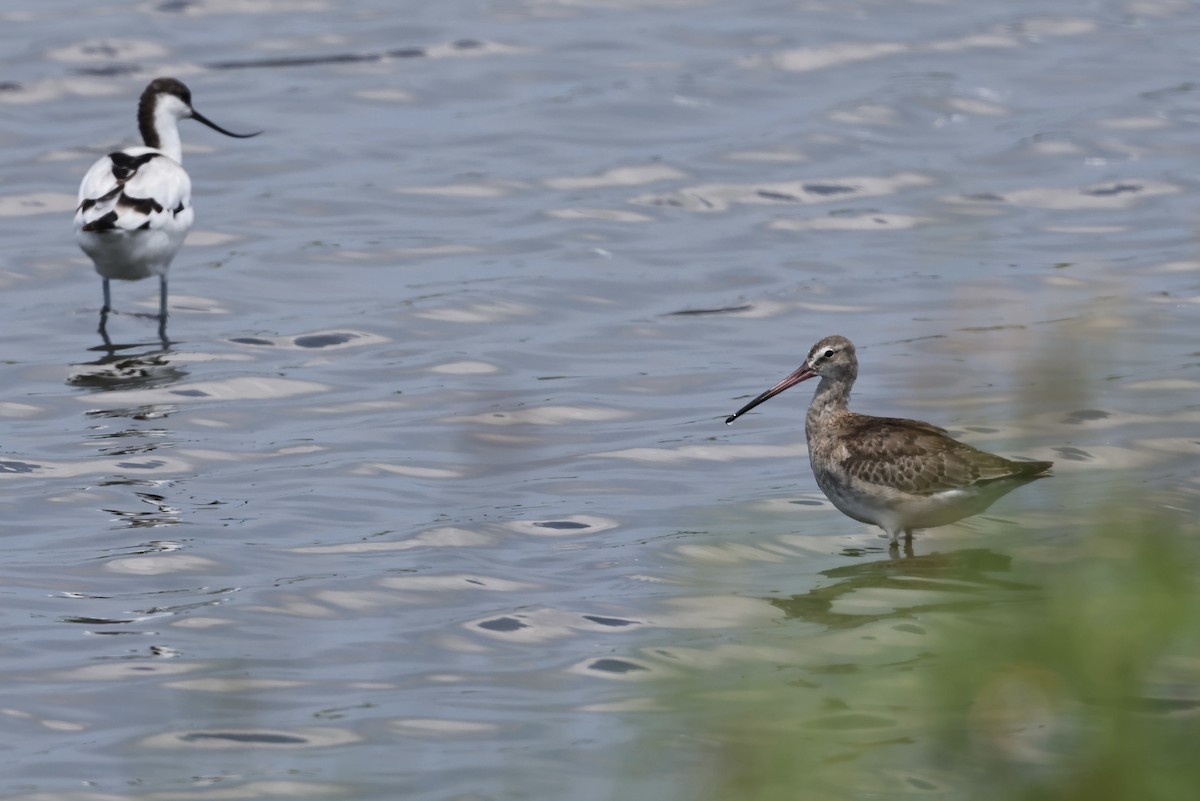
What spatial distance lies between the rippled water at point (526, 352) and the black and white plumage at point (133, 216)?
1.85ft

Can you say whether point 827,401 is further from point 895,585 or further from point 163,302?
point 163,302

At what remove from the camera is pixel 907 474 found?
31.5 ft

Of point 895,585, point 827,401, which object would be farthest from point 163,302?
point 895,585

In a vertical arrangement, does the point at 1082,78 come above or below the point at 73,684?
above

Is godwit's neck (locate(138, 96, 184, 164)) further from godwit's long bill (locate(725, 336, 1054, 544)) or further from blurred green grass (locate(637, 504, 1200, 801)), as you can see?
blurred green grass (locate(637, 504, 1200, 801))

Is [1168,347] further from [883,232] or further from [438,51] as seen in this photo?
[438,51]

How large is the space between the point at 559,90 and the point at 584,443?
1082 cm

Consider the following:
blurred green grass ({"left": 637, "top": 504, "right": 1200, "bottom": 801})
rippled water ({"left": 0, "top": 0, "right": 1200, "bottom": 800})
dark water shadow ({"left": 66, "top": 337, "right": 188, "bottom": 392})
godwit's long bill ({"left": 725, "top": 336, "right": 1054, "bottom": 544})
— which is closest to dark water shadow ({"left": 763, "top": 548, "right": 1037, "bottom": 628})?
rippled water ({"left": 0, "top": 0, "right": 1200, "bottom": 800})

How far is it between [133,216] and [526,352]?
10.9ft

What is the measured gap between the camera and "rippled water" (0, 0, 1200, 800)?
7801 millimetres

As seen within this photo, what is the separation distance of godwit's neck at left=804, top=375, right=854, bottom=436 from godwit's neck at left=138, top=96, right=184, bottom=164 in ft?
29.8

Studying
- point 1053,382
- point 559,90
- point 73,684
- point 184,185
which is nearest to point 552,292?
point 184,185

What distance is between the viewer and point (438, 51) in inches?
938

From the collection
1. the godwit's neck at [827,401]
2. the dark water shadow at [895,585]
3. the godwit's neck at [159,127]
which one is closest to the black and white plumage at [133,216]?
the godwit's neck at [159,127]
